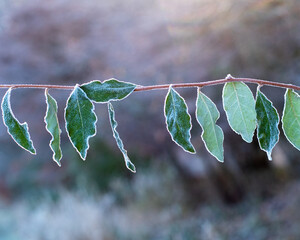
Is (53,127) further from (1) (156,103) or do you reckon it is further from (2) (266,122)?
(1) (156,103)

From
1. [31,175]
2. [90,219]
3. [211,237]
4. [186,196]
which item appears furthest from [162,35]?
[31,175]

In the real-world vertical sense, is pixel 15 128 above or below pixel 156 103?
below

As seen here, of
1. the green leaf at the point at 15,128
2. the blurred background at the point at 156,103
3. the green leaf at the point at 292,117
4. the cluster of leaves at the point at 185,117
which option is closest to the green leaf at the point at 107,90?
the cluster of leaves at the point at 185,117

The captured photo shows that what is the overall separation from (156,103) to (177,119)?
345 centimetres

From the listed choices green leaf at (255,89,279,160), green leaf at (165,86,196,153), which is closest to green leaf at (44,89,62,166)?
green leaf at (165,86,196,153)

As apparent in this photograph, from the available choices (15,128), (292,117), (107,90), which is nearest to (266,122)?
(292,117)

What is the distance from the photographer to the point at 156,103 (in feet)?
13.5

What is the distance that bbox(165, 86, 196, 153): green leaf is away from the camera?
2.19 feet

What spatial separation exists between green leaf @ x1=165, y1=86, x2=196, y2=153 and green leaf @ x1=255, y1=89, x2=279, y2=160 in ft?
0.33

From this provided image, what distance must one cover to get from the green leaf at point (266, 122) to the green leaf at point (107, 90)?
178 mm

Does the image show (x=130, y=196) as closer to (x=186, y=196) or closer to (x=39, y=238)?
(x=186, y=196)

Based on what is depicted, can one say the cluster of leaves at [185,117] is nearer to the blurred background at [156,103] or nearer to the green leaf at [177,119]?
the green leaf at [177,119]

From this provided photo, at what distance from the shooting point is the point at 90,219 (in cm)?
456

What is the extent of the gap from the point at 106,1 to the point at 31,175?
406 cm
